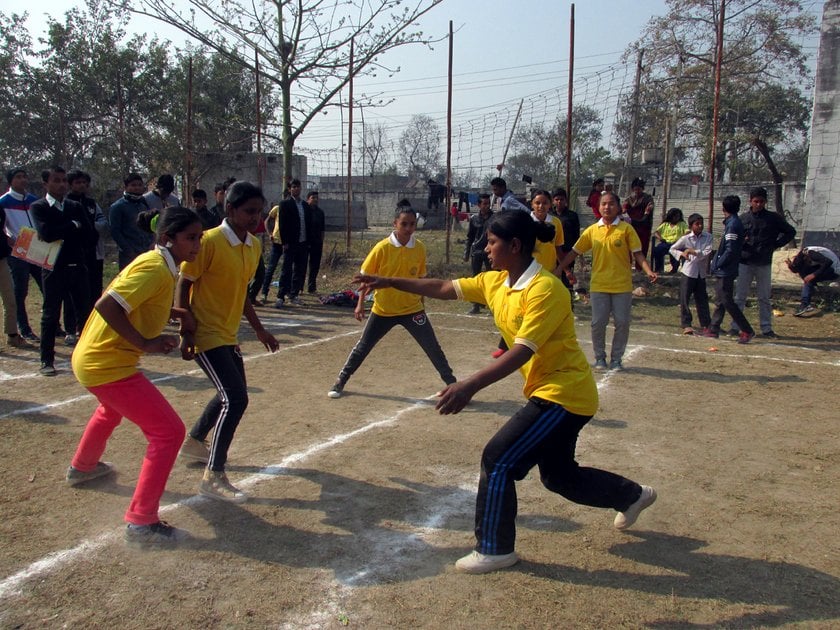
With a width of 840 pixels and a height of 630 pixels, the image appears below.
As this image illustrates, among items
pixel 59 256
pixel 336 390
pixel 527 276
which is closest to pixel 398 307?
pixel 336 390

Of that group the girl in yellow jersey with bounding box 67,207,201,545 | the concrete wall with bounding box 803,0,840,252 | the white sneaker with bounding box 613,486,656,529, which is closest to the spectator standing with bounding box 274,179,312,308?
the girl in yellow jersey with bounding box 67,207,201,545

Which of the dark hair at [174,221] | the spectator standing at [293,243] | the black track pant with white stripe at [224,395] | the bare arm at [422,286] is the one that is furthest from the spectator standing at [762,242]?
the dark hair at [174,221]

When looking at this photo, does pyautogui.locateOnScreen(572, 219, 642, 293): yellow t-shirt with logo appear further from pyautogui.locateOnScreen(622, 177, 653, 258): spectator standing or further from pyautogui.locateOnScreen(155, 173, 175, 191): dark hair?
pyautogui.locateOnScreen(155, 173, 175, 191): dark hair

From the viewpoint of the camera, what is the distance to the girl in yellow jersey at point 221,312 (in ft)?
14.7

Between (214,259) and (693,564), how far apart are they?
3.29 meters


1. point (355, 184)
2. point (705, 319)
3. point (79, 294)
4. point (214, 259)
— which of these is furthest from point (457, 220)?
point (214, 259)

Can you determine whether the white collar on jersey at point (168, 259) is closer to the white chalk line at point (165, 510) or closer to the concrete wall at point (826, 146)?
the white chalk line at point (165, 510)

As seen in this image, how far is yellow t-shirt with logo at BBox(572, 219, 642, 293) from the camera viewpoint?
8.08m

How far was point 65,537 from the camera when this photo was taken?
3986 mm

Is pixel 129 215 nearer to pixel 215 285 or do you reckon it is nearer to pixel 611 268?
pixel 215 285

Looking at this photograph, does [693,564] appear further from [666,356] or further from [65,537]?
[666,356]

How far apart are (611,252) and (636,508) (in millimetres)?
4531

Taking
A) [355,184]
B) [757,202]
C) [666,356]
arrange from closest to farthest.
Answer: [666,356] < [757,202] < [355,184]

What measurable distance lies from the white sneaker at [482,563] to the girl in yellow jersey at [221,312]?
156cm
